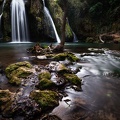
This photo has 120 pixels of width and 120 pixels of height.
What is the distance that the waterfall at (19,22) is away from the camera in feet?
97.4

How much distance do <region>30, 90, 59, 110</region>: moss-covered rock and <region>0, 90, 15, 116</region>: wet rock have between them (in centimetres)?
62

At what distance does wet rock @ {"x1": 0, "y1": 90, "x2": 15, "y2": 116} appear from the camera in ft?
14.6

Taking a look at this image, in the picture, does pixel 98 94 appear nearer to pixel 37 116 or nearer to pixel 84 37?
pixel 37 116

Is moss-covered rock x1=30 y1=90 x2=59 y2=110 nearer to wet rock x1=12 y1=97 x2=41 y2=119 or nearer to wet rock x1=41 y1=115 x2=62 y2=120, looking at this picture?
wet rock x1=12 y1=97 x2=41 y2=119

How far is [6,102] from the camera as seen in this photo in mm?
4789

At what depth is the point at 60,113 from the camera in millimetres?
4605

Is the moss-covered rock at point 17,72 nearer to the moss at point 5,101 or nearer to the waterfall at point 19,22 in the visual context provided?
the moss at point 5,101

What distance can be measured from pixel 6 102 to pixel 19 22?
27368mm

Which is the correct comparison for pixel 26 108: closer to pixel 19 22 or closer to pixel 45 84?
pixel 45 84

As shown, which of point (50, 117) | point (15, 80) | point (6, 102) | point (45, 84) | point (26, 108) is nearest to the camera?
point (50, 117)

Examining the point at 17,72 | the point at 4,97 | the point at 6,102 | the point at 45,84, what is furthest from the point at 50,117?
the point at 17,72

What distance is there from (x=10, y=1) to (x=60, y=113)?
30.6 m

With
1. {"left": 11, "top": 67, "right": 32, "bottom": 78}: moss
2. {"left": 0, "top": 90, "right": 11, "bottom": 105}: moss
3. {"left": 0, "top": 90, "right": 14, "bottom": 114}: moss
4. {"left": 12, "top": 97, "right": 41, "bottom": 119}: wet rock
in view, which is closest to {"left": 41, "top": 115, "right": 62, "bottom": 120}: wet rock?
{"left": 12, "top": 97, "right": 41, "bottom": 119}: wet rock

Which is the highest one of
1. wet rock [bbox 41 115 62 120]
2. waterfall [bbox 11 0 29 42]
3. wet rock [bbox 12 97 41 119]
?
waterfall [bbox 11 0 29 42]
